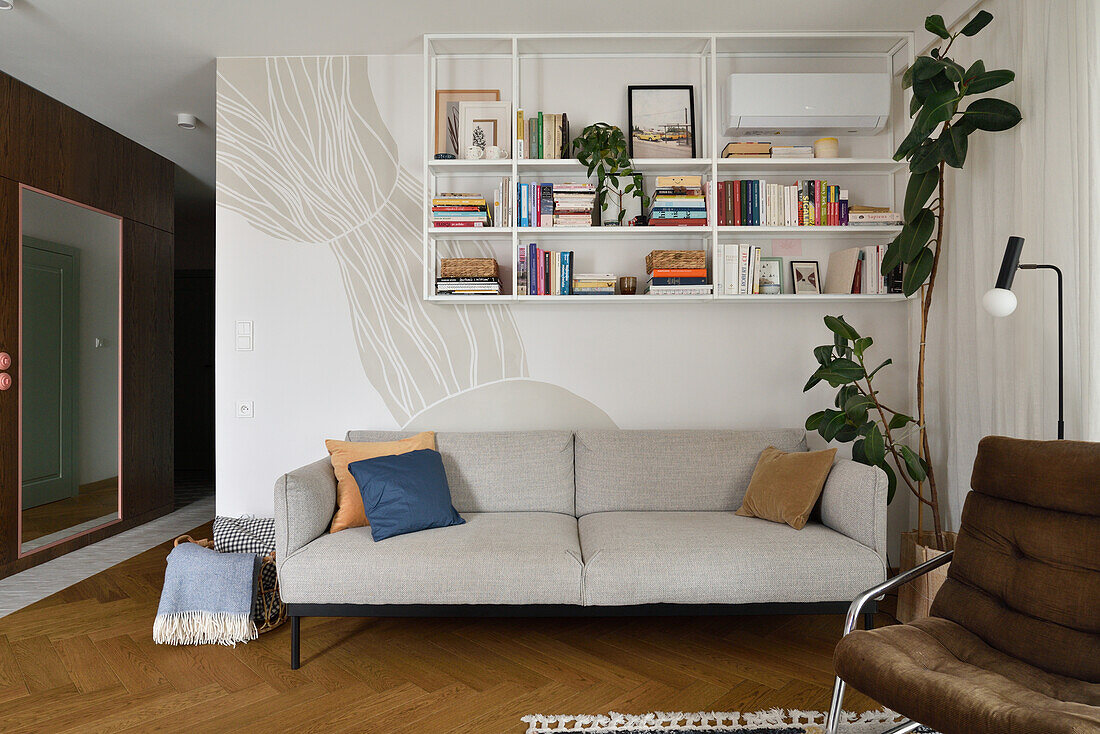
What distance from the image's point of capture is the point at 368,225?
359cm

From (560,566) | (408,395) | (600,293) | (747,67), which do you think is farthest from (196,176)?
(560,566)

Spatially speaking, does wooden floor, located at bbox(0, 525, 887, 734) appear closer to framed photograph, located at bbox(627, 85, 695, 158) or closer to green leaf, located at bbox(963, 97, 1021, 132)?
green leaf, located at bbox(963, 97, 1021, 132)

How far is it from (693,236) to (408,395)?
1.71 m

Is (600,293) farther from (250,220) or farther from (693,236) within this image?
(250,220)

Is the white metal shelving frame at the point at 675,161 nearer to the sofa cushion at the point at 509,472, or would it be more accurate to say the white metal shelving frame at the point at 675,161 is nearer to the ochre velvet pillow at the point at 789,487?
the sofa cushion at the point at 509,472

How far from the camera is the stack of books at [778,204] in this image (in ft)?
11.0

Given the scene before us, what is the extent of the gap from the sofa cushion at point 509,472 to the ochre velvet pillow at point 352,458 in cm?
13

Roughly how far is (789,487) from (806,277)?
4.06 feet

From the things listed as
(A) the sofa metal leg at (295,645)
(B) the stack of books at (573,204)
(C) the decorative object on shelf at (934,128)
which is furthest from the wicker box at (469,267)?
(C) the decorative object on shelf at (934,128)

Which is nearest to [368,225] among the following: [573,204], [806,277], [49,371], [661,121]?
[573,204]

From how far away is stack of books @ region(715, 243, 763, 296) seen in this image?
3.31 metres

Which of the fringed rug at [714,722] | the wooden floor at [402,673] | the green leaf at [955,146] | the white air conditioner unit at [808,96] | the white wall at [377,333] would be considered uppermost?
the white air conditioner unit at [808,96]

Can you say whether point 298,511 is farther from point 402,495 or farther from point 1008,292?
point 1008,292

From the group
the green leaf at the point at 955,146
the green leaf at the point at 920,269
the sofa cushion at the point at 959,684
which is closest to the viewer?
the sofa cushion at the point at 959,684
